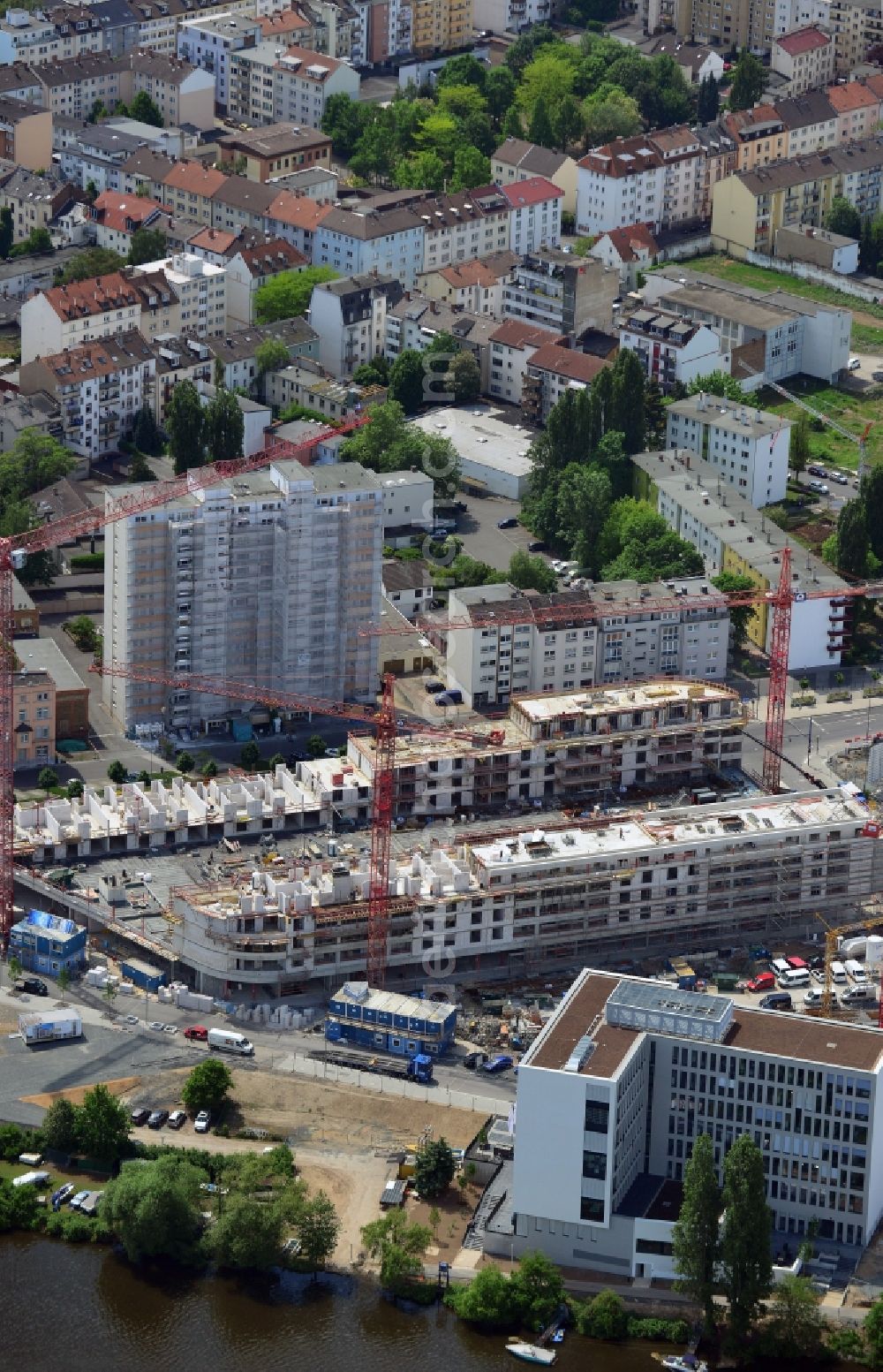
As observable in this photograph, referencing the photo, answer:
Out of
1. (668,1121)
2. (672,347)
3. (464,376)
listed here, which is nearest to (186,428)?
(464,376)

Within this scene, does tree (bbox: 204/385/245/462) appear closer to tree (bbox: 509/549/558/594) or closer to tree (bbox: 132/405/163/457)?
tree (bbox: 132/405/163/457)

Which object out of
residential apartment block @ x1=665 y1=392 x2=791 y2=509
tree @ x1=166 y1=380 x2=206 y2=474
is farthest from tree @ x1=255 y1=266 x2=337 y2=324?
residential apartment block @ x1=665 y1=392 x2=791 y2=509

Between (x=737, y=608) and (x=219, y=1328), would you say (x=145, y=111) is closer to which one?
(x=737, y=608)

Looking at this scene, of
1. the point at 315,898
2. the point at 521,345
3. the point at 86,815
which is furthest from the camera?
the point at 521,345

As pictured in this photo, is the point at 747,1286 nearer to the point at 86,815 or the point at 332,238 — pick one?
the point at 86,815

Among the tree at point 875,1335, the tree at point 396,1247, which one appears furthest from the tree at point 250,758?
the tree at point 875,1335

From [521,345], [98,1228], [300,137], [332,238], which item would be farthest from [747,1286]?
[300,137]
